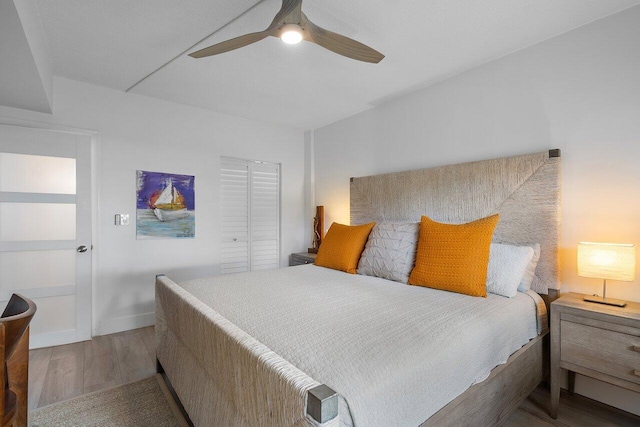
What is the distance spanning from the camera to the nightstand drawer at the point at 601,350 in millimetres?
1535

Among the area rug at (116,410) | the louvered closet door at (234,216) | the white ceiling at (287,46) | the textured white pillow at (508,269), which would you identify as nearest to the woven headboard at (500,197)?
the textured white pillow at (508,269)

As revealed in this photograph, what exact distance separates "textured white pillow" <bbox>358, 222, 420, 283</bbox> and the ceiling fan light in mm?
1585

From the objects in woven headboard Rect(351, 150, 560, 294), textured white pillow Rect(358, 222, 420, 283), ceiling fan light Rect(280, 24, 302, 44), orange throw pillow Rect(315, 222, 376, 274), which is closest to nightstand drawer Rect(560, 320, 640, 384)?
woven headboard Rect(351, 150, 560, 294)

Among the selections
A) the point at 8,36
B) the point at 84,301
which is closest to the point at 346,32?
the point at 8,36

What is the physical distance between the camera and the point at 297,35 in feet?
5.29

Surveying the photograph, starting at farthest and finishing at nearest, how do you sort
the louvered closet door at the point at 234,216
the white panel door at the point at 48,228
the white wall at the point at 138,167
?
the louvered closet door at the point at 234,216 → the white wall at the point at 138,167 → the white panel door at the point at 48,228

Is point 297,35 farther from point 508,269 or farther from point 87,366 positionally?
point 87,366

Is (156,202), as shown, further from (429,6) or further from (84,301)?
(429,6)

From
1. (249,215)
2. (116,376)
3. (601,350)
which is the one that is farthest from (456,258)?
(249,215)

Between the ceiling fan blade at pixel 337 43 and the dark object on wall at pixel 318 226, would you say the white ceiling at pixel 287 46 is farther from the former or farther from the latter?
the dark object on wall at pixel 318 226

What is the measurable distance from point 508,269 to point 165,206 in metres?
3.23

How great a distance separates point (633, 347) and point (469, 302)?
755mm

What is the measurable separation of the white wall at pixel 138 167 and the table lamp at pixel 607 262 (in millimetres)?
3368

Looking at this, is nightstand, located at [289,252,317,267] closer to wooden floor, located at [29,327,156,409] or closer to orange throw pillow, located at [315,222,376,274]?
orange throw pillow, located at [315,222,376,274]
